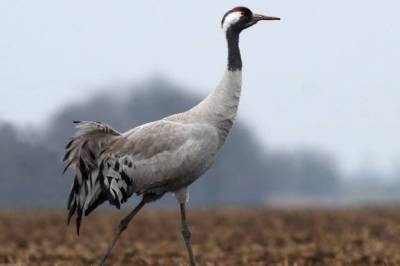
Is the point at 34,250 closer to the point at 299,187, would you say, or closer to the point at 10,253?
the point at 10,253

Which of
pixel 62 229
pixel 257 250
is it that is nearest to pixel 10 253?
pixel 257 250

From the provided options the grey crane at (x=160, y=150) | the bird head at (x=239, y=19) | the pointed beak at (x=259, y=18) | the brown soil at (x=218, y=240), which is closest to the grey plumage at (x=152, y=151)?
the grey crane at (x=160, y=150)

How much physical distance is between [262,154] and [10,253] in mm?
89239

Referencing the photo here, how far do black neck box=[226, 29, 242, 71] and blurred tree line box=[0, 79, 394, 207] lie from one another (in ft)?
10.6

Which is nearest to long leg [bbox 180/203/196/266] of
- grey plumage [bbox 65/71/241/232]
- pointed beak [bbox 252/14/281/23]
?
grey plumage [bbox 65/71/241/232]

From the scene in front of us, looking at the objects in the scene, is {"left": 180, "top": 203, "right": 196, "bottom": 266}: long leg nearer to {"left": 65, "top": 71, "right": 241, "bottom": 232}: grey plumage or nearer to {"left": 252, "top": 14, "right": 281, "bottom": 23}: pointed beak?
{"left": 65, "top": 71, "right": 241, "bottom": 232}: grey plumage

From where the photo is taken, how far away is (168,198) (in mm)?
63375

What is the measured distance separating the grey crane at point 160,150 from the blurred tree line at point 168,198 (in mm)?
2260

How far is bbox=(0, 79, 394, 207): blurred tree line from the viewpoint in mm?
17320

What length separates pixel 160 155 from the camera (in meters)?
8.92

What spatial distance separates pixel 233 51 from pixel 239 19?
0.37 metres

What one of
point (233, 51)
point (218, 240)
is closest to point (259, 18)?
point (233, 51)

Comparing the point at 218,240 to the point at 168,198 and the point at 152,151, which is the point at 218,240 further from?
the point at 168,198

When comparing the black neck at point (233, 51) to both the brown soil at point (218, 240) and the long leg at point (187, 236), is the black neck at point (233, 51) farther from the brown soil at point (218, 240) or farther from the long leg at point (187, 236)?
the brown soil at point (218, 240)
